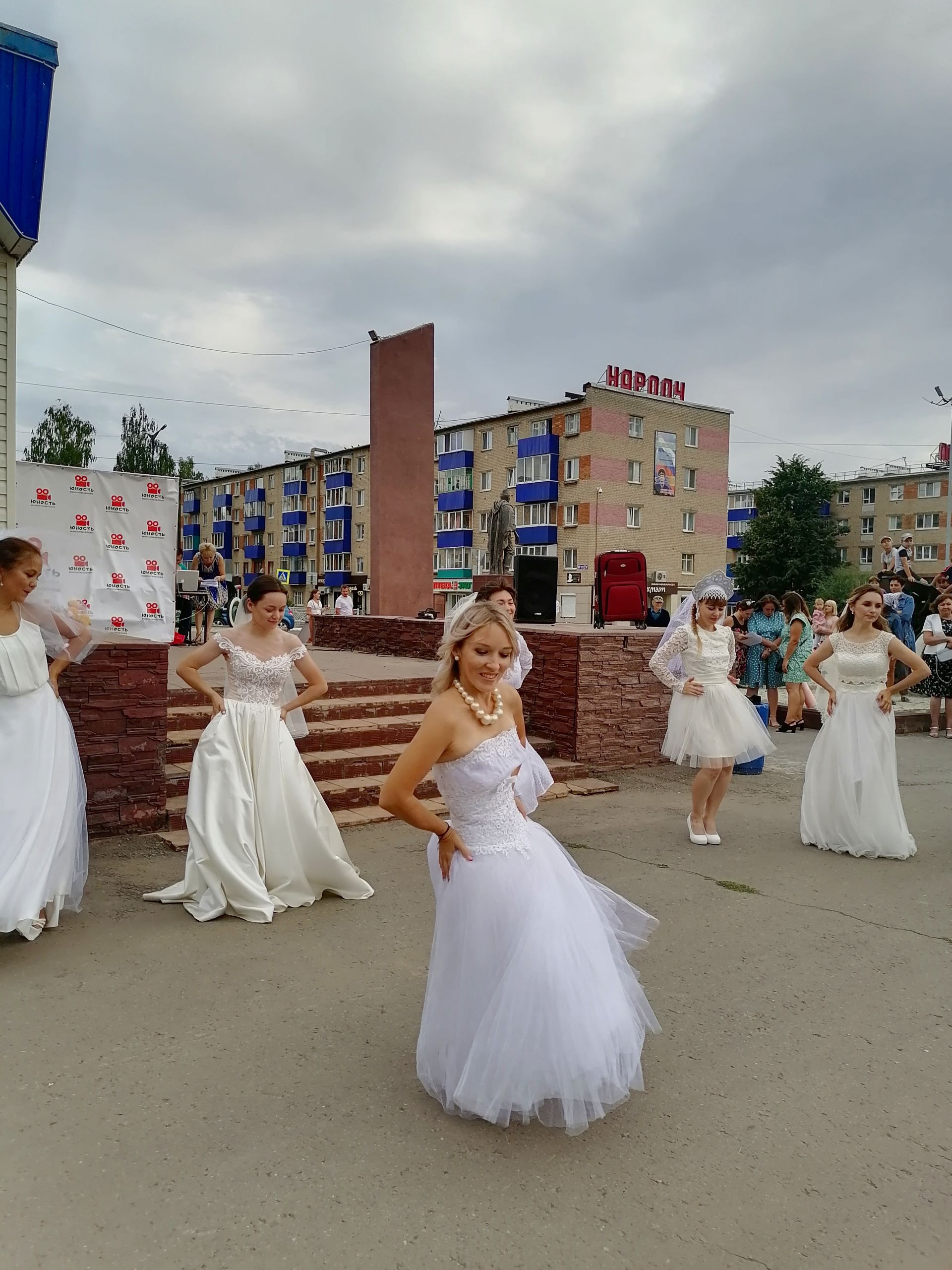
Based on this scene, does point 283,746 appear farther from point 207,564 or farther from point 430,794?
point 207,564

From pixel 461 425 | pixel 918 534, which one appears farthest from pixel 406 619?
pixel 918 534

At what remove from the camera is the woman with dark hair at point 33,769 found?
469cm

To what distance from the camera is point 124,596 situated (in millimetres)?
11180

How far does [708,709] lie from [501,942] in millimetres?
4802

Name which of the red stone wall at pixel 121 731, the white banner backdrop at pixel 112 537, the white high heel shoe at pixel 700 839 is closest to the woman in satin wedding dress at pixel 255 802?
the red stone wall at pixel 121 731

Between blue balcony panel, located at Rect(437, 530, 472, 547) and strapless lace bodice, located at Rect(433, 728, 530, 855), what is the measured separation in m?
60.5

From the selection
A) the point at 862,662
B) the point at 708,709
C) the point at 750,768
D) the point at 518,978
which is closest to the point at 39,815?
the point at 518,978

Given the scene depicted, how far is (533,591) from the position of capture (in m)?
15.0

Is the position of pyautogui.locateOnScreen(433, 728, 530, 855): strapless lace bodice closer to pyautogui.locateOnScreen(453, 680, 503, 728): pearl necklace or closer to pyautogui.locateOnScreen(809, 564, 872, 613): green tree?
pyautogui.locateOnScreen(453, 680, 503, 728): pearl necklace

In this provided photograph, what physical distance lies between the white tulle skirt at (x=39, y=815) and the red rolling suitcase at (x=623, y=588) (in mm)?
10495

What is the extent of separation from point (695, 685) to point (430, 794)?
2.77m

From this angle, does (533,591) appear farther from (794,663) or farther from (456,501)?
(456,501)

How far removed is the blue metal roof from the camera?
9.58 m

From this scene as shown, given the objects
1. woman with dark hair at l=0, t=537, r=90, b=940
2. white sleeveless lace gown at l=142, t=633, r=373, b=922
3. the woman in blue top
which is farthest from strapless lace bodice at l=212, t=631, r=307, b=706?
the woman in blue top
